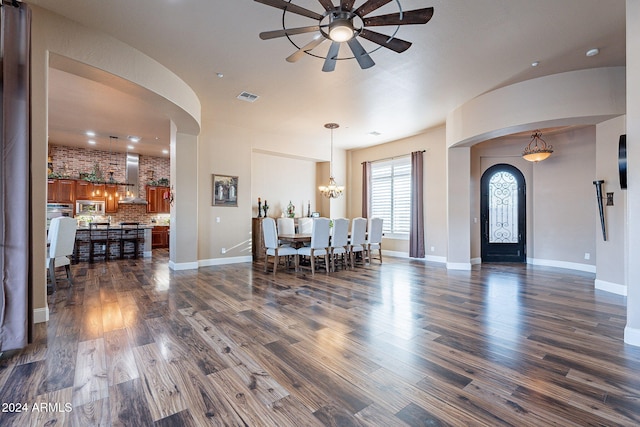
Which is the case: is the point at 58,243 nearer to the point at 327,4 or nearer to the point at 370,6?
the point at 327,4

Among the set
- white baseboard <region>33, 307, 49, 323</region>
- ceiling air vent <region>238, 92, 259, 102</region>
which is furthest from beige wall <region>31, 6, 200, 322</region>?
ceiling air vent <region>238, 92, 259, 102</region>

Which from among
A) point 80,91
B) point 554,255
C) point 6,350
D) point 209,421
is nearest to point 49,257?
point 6,350

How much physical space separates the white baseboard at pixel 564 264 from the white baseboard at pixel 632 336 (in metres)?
4.32

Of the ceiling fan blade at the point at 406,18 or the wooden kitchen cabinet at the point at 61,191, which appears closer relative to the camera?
the ceiling fan blade at the point at 406,18

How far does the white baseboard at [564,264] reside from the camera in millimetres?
5941

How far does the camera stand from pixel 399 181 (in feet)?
26.5

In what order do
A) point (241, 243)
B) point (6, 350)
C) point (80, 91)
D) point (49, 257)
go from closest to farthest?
point (6, 350) → point (49, 257) → point (80, 91) → point (241, 243)

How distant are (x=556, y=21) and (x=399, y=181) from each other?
16.9 ft

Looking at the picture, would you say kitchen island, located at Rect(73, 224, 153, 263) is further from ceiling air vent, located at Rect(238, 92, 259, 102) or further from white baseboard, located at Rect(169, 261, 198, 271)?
ceiling air vent, located at Rect(238, 92, 259, 102)

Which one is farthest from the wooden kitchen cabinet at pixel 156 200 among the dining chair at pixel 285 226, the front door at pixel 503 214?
the front door at pixel 503 214

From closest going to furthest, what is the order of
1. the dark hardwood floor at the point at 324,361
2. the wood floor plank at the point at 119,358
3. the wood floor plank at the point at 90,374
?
the dark hardwood floor at the point at 324,361 < the wood floor plank at the point at 90,374 < the wood floor plank at the point at 119,358

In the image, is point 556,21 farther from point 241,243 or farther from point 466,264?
point 241,243

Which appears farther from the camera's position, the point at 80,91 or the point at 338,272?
the point at 338,272

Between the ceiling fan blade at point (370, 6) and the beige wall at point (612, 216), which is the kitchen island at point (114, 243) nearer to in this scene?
the ceiling fan blade at point (370, 6)
